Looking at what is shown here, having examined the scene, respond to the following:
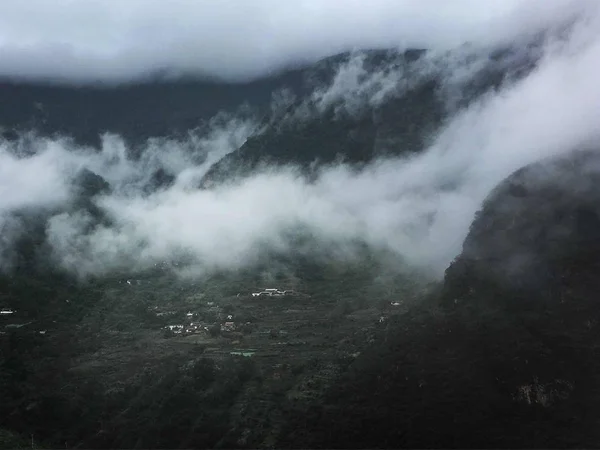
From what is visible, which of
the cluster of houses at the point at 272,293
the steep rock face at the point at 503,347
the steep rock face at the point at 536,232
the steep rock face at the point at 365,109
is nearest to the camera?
the steep rock face at the point at 503,347

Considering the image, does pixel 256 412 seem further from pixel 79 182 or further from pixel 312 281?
pixel 79 182

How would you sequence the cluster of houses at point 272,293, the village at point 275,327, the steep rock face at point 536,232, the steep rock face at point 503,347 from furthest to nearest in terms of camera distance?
1. the cluster of houses at point 272,293
2. the village at point 275,327
3. the steep rock face at point 536,232
4. the steep rock face at point 503,347

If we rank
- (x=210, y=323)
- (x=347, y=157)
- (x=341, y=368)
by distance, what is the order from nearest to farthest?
(x=341, y=368), (x=210, y=323), (x=347, y=157)

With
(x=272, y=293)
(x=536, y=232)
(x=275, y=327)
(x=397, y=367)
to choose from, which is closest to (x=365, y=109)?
(x=272, y=293)

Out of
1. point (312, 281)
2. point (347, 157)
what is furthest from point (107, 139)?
point (312, 281)

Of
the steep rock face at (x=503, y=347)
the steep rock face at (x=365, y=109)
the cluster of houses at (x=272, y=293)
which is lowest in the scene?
the steep rock face at (x=503, y=347)

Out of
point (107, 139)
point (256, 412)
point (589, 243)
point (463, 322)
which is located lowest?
point (256, 412)

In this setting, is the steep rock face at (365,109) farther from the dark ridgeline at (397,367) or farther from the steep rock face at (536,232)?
the steep rock face at (536,232)

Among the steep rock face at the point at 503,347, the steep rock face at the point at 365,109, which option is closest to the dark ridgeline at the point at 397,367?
the steep rock face at the point at 503,347

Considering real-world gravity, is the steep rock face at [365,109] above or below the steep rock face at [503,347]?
above
